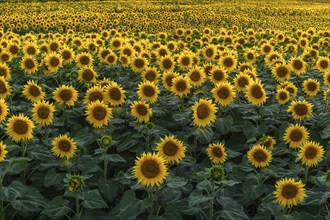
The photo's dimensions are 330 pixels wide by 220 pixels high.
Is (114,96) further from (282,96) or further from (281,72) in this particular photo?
(281,72)

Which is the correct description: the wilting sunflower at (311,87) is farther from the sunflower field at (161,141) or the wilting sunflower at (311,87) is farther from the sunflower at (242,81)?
the sunflower at (242,81)

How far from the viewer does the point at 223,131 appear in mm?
5332

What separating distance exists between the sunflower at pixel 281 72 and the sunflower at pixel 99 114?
2834mm

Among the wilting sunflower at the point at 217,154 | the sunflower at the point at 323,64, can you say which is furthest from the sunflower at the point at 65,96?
the sunflower at the point at 323,64

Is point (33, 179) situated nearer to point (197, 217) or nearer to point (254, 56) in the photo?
point (197, 217)

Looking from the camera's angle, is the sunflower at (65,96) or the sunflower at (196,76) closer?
the sunflower at (65,96)

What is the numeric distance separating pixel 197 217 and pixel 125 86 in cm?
298

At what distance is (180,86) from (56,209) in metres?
2.41

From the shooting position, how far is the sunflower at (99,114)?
5.14m

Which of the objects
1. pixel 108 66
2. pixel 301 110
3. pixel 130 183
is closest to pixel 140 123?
pixel 130 183

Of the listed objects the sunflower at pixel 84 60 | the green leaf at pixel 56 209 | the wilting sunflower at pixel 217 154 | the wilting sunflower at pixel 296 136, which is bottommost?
the green leaf at pixel 56 209

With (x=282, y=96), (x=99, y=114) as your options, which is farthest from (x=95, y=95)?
(x=282, y=96)

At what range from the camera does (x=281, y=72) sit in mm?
6816

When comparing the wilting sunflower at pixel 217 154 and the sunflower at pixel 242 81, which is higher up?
the sunflower at pixel 242 81
